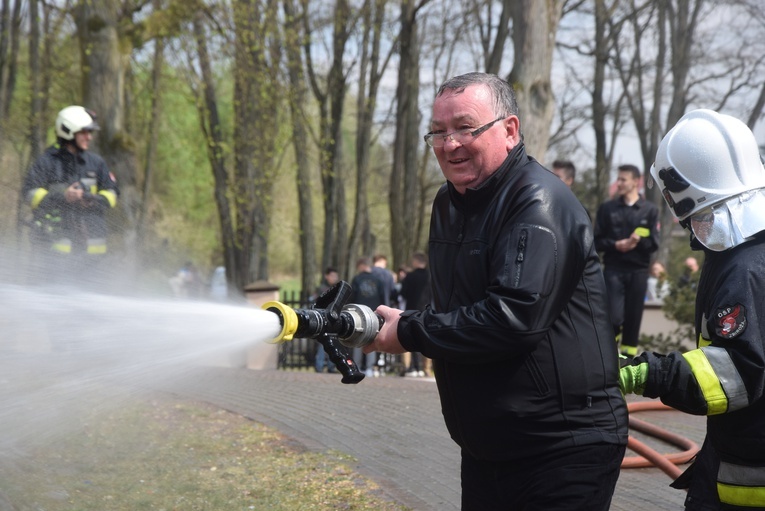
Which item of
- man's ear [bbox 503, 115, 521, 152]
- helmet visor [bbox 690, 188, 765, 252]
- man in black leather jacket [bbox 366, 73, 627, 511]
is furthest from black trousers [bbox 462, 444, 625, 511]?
man's ear [bbox 503, 115, 521, 152]

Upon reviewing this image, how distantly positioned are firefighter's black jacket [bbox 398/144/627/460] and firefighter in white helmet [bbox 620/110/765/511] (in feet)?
0.78

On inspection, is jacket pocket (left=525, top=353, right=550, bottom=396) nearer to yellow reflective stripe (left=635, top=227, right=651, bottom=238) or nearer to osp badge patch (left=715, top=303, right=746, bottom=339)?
osp badge patch (left=715, top=303, right=746, bottom=339)

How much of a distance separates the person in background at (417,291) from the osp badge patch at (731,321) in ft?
35.8

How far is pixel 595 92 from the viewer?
29328 mm

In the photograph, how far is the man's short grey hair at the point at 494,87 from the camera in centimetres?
292

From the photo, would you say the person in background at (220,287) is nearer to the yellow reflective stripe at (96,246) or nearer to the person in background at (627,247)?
the yellow reflective stripe at (96,246)

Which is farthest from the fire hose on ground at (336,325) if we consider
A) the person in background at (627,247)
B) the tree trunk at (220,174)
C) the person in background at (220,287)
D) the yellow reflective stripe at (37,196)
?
the tree trunk at (220,174)

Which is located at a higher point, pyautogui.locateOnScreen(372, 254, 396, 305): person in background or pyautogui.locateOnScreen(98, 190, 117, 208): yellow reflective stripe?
pyautogui.locateOnScreen(98, 190, 117, 208): yellow reflective stripe

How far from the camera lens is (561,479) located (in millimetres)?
2734

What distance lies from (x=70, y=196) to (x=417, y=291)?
6798 millimetres

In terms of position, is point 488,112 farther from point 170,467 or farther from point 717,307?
point 170,467

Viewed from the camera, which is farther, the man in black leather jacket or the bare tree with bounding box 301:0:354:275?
the bare tree with bounding box 301:0:354:275

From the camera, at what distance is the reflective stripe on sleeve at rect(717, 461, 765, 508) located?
2855mm

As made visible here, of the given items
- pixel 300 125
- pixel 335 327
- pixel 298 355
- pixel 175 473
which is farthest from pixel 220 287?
pixel 335 327
